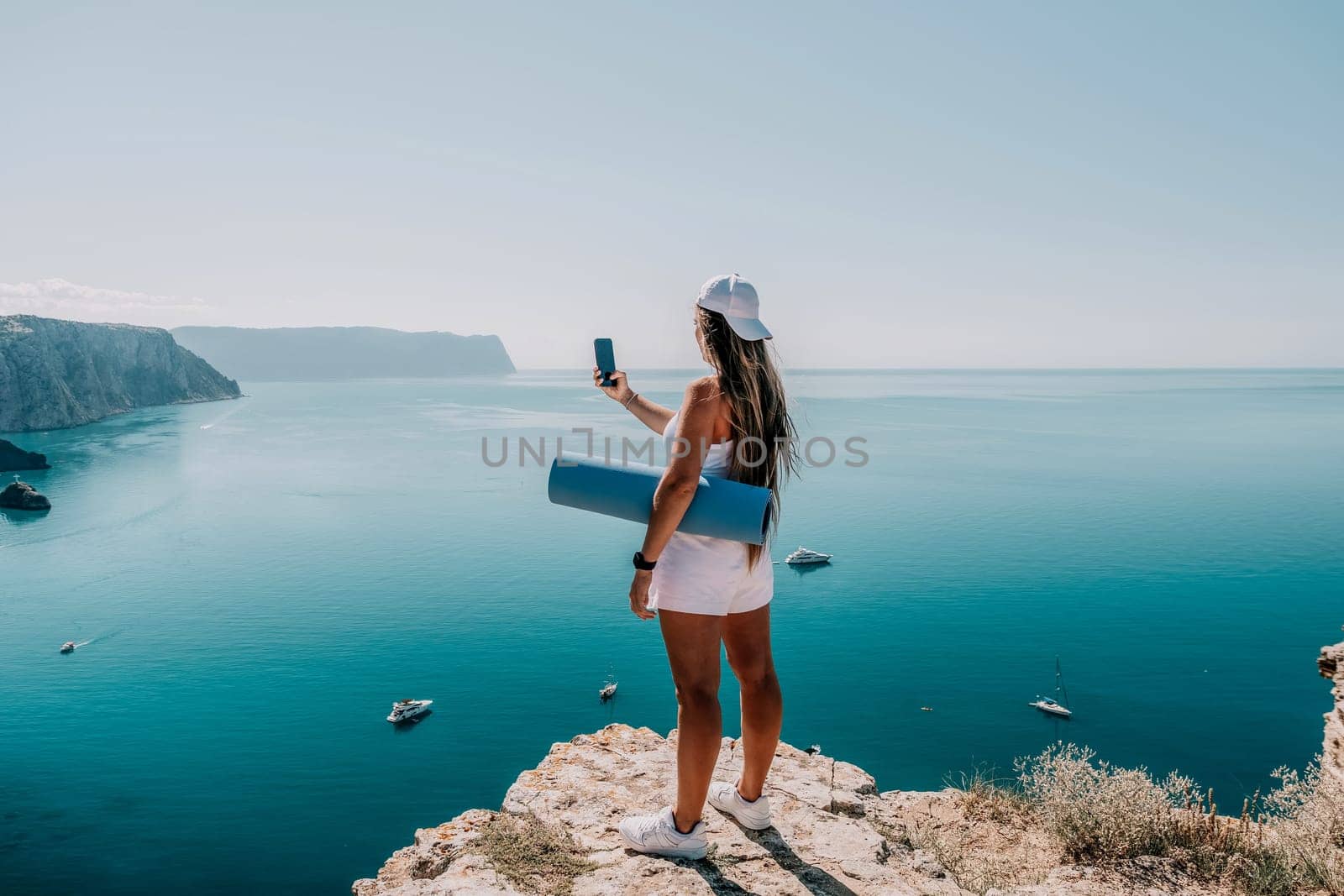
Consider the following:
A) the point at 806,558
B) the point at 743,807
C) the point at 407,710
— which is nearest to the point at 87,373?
the point at 407,710

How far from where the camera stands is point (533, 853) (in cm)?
311

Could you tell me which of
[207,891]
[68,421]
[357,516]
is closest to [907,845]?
[207,891]

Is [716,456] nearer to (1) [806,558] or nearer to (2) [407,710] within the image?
(2) [407,710]

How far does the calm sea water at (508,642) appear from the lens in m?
21.0

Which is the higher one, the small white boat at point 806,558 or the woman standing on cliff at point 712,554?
the woman standing on cliff at point 712,554

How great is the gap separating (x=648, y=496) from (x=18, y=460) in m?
85.8

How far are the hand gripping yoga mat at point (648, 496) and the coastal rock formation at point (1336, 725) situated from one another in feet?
18.5

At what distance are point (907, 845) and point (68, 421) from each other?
12090cm

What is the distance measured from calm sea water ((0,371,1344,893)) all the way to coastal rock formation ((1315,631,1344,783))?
19.6ft

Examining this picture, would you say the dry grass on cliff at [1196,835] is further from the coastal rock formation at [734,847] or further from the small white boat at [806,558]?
the small white boat at [806,558]

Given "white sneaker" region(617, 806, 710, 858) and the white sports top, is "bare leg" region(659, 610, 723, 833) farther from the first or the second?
the white sports top

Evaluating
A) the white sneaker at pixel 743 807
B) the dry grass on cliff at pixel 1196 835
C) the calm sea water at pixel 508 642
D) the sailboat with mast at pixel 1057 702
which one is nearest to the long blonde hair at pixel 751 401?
the calm sea water at pixel 508 642

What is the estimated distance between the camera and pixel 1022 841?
425cm

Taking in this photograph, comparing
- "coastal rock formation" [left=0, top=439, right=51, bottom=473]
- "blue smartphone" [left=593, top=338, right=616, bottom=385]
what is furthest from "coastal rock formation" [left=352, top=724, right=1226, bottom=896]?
"coastal rock formation" [left=0, top=439, right=51, bottom=473]
